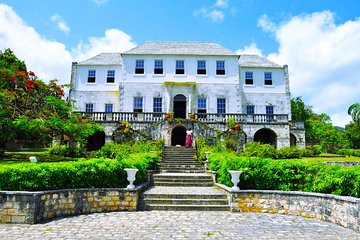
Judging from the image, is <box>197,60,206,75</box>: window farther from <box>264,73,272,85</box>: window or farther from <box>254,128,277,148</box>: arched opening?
<box>254,128,277,148</box>: arched opening

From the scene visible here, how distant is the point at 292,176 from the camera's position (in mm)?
10539

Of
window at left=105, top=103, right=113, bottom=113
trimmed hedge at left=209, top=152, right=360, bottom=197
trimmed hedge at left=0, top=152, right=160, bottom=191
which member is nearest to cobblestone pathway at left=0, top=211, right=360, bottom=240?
trimmed hedge at left=0, top=152, right=160, bottom=191

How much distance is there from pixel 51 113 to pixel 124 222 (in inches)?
533

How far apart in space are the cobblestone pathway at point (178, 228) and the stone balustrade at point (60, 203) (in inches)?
14.9

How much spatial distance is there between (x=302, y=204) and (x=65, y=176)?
8.03 meters

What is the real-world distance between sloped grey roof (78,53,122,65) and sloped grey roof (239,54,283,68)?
1512 cm

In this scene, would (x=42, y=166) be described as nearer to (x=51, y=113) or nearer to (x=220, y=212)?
(x=220, y=212)

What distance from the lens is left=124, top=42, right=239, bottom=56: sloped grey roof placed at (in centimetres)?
3219

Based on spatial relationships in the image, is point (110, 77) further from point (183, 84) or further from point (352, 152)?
point (352, 152)

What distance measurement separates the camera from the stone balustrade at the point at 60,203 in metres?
8.09

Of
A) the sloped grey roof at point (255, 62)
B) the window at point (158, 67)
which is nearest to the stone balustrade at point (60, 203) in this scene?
the window at point (158, 67)

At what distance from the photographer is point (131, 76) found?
3158 cm

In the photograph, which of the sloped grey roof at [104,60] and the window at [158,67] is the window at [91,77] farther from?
the window at [158,67]

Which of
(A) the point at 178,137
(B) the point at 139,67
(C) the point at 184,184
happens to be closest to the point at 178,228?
(C) the point at 184,184
